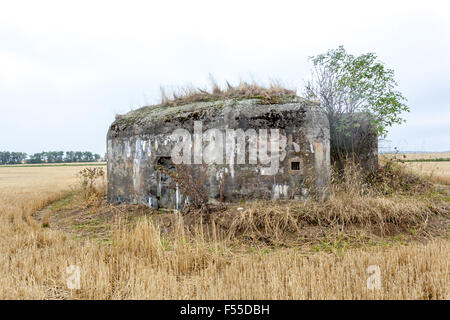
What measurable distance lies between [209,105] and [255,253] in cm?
391

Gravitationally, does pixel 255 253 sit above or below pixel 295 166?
below

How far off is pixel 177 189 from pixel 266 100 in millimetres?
2966

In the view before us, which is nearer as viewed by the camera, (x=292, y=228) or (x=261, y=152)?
(x=292, y=228)

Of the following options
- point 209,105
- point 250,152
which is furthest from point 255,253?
point 209,105

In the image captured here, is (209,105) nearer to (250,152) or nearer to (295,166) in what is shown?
(250,152)

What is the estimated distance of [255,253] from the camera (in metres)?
4.96

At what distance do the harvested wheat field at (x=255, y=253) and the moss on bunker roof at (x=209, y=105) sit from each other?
234cm

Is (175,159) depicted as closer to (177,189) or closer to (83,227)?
(177,189)

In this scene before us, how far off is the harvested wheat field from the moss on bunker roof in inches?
92.0

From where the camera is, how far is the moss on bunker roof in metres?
7.16

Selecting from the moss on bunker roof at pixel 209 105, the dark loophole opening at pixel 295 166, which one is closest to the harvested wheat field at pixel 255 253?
the dark loophole opening at pixel 295 166

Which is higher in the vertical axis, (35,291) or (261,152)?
(261,152)

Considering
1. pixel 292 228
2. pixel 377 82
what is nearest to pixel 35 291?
pixel 292 228
